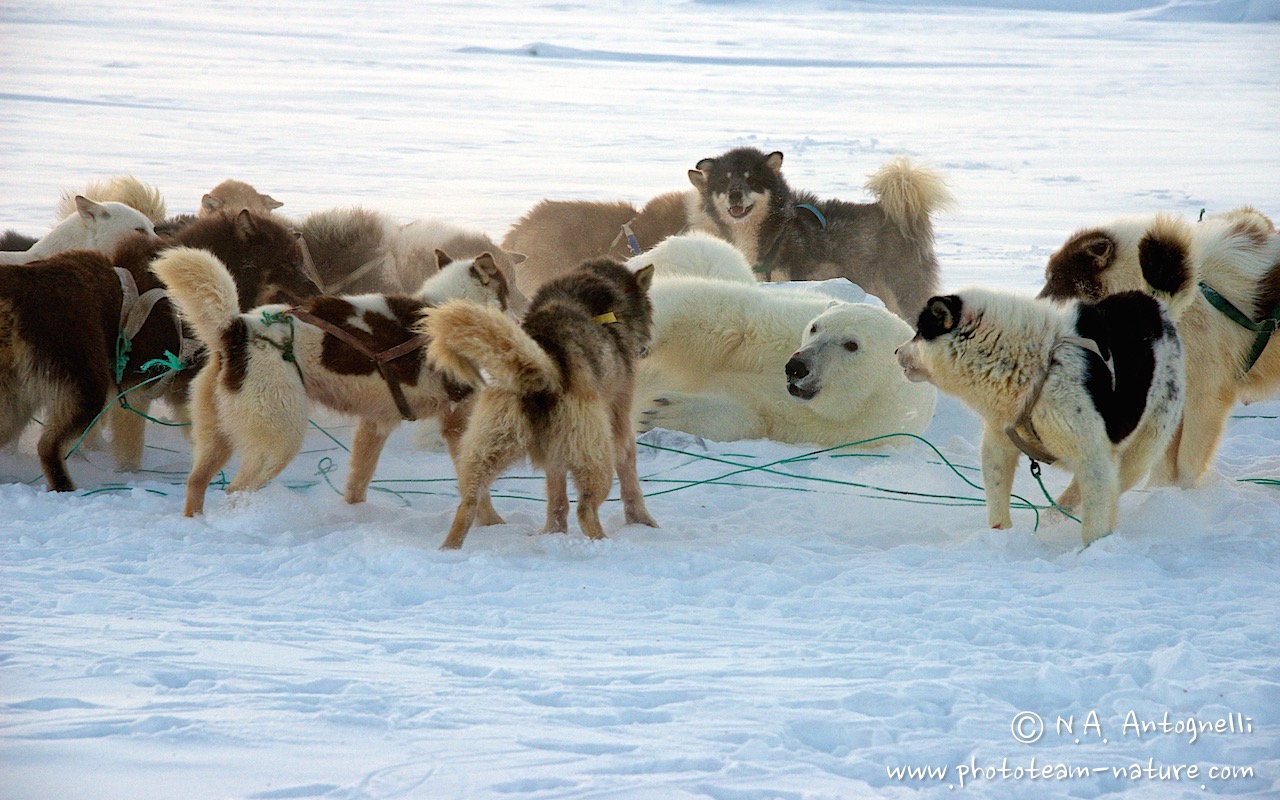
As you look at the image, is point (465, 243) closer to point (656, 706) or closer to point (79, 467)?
point (79, 467)

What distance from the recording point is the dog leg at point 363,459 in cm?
553

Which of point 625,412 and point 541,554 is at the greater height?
point 625,412

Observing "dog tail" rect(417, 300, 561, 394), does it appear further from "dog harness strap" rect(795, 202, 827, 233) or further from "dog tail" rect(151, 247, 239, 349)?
"dog harness strap" rect(795, 202, 827, 233)

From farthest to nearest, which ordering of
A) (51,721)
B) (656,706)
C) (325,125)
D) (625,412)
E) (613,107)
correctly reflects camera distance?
(613,107)
(325,125)
(625,412)
(656,706)
(51,721)

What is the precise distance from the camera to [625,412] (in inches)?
202

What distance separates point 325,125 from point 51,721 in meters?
16.1

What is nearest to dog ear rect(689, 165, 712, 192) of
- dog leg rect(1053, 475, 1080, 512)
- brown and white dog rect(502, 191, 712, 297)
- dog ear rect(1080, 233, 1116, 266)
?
brown and white dog rect(502, 191, 712, 297)

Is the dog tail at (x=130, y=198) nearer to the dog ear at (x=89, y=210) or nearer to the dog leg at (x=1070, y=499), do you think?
the dog ear at (x=89, y=210)

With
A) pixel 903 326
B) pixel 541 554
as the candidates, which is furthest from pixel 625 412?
pixel 903 326

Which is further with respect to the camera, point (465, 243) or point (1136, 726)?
point (465, 243)

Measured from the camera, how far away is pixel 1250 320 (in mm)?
5398

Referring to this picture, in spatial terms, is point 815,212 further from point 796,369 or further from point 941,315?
point 941,315

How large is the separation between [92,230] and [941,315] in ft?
15.9

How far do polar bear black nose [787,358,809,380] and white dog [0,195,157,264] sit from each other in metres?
3.63
